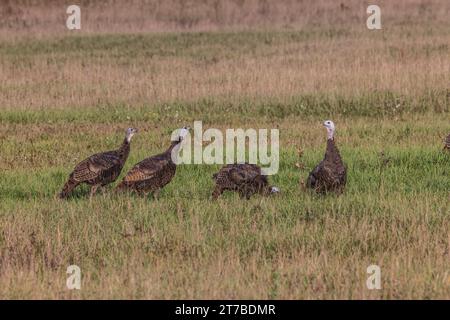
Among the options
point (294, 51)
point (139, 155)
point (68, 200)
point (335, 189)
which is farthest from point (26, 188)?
point (294, 51)

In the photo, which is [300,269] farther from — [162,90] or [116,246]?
[162,90]

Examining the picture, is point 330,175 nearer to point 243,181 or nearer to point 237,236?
point 243,181

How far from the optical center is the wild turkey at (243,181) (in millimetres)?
Answer: 12711

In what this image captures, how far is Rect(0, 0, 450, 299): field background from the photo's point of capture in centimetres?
946

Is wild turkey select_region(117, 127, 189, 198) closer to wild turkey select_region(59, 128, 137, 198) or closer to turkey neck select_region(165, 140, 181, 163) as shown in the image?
turkey neck select_region(165, 140, 181, 163)

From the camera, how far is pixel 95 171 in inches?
504

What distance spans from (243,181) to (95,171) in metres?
1.90

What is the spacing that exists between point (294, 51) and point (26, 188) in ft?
60.0

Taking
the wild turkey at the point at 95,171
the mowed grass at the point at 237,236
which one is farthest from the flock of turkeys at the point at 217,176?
the mowed grass at the point at 237,236

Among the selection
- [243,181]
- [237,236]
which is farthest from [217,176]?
[237,236]

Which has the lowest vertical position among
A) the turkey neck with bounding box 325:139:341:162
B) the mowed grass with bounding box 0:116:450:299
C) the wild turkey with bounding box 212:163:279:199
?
the mowed grass with bounding box 0:116:450:299

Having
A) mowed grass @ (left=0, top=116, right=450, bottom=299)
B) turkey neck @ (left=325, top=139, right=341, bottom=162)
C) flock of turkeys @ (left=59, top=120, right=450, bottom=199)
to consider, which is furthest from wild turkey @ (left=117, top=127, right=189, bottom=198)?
turkey neck @ (left=325, top=139, right=341, bottom=162)

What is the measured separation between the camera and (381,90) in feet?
76.0

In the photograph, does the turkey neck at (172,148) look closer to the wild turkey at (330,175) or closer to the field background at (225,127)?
the field background at (225,127)
